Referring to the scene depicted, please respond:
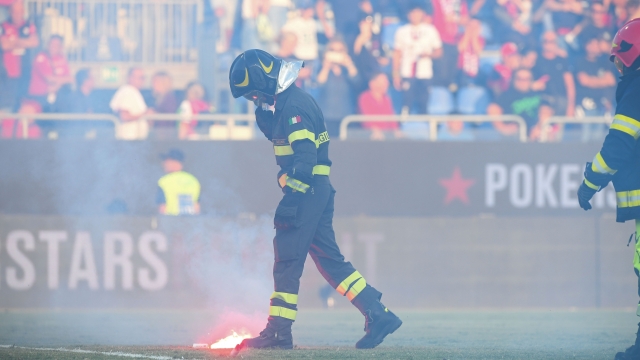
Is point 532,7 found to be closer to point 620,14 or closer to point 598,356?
point 620,14

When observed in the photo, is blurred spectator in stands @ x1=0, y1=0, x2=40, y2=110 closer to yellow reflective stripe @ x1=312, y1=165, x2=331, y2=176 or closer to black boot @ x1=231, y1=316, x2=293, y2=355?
yellow reflective stripe @ x1=312, y1=165, x2=331, y2=176

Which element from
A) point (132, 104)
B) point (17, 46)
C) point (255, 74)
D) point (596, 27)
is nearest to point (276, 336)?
point (255, 74)

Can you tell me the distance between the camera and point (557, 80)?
44.2 ft

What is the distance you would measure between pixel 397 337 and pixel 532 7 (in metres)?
7.26

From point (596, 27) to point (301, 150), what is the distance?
835 centimetres

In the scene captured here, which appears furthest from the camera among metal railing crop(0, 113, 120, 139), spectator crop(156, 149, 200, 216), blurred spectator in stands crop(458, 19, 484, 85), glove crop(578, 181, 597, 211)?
blurred spectator in stands crop(458, 19, 484, 85)

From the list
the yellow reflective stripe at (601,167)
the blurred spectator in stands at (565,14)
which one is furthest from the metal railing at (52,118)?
the yellow reflective stripe at (601,167)

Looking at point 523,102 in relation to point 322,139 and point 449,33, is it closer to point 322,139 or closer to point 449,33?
point 449,33

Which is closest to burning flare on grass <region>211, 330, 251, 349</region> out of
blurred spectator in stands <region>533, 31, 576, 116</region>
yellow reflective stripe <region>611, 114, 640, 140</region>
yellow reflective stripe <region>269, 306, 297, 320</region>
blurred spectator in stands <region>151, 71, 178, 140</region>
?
yellow reflective stripe <region>269, 306, 297, 320</region>

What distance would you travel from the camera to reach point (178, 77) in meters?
13.2

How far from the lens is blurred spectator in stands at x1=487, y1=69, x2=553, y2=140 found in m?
13.1

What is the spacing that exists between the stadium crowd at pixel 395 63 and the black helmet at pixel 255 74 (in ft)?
16.6

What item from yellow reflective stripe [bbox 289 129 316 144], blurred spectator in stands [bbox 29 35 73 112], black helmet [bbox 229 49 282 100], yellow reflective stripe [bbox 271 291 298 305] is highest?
blurred spectator in stands [bbox 29 35 73 112]

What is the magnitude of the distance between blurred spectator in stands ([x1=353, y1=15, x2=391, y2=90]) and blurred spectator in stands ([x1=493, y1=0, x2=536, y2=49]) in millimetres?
1901
